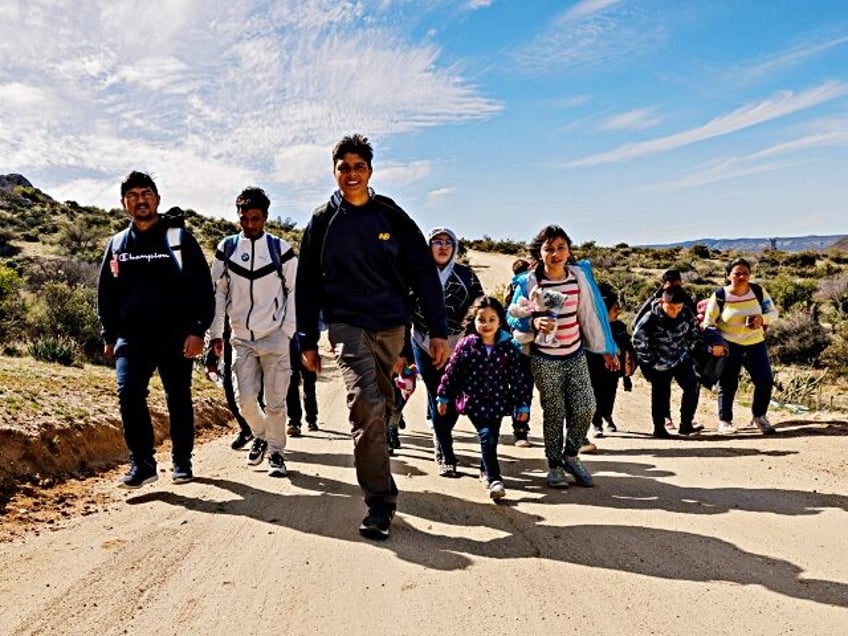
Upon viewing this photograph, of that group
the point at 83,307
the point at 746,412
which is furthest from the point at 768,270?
the point at 83,307

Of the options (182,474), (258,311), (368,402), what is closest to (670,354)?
(258,311)

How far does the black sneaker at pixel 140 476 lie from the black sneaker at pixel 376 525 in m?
1.99

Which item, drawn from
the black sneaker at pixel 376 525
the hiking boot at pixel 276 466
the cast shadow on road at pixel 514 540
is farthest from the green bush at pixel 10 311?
the black sneaker at pixel 376 525

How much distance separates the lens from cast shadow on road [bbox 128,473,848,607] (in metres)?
3.68

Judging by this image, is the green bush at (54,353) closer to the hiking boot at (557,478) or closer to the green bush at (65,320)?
the green bush at (65,320)

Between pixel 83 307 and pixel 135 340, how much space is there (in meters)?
9.81

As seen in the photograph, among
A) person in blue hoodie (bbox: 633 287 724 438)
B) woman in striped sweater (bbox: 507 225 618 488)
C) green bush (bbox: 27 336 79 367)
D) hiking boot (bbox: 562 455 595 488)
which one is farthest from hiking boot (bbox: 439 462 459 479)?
green bush (bbox: 27 336 79 367)

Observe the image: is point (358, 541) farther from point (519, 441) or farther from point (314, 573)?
point (519, 441)

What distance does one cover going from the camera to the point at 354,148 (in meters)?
4.55

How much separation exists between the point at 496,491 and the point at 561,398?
1.04 metres

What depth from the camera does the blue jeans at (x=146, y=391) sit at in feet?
17.7

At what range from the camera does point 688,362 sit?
830 centimetres

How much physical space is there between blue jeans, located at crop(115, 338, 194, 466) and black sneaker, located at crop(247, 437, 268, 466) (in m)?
0.67

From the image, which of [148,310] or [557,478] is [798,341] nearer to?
Answer: [557,478]
